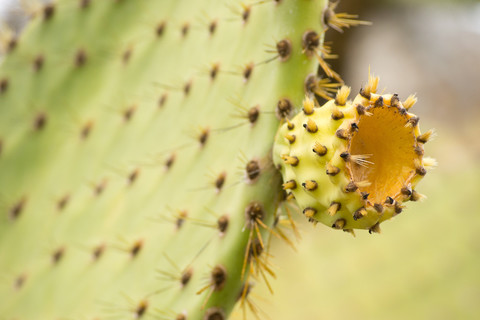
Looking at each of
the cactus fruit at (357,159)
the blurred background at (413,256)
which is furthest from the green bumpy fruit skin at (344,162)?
the blurred background at (413,256)

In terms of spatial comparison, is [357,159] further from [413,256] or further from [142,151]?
[413,256]

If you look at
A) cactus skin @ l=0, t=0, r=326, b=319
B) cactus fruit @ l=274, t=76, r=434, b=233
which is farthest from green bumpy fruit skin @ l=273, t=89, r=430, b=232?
cactus skin @ l=0, t=0, r=326, b=319

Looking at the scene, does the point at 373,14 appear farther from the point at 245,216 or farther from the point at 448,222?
the point at 245,216

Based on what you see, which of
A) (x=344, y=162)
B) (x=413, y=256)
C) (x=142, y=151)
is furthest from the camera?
(x=413, y=256)

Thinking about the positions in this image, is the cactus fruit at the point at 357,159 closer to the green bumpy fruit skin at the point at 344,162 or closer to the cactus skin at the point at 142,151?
the green bumpy fruit skin at the point at 344,162

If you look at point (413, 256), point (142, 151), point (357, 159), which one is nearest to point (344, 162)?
point (357, 159)
